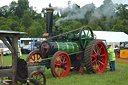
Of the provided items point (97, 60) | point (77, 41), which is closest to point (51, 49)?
point (77, 41)

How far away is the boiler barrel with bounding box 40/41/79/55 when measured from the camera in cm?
765

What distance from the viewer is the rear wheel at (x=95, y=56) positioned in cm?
820

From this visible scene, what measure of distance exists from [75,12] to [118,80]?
30.3ft

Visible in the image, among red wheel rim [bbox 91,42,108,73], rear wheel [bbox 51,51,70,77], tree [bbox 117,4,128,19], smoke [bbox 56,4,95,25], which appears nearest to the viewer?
rear wheel [bbox 51,51,70,77]

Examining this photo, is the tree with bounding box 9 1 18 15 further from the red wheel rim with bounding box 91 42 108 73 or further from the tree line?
the red wheel rim with bounding box 91 42 108 73

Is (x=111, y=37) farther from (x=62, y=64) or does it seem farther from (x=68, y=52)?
(x=62, y=64)

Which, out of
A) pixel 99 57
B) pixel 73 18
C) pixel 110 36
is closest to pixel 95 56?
pixel 99 57

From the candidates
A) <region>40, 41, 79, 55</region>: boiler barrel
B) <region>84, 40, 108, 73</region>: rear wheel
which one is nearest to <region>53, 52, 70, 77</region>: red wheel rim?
<region>40, 41, 79, 55</region>: boiler barrel

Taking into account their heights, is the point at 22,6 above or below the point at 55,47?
above

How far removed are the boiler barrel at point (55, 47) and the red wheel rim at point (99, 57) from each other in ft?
3.23

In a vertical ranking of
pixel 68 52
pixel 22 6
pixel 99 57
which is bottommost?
pixel 99 57

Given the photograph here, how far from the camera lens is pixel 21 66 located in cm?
523

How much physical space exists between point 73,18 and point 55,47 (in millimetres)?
7968

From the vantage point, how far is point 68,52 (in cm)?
817
